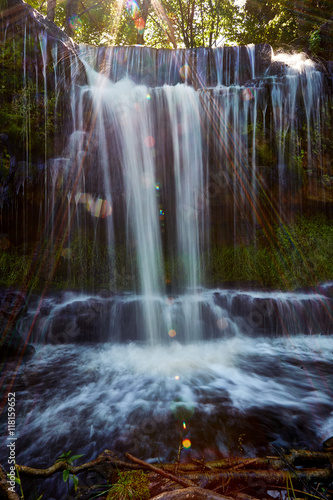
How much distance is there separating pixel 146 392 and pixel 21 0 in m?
10.0

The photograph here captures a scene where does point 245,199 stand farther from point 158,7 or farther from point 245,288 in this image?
point 158,7

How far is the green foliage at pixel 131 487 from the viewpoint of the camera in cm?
177

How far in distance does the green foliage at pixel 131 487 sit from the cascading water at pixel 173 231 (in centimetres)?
164

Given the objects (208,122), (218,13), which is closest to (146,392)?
(208,122)

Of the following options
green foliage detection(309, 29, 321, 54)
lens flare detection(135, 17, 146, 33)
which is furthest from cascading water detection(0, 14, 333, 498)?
lens flare detection(135, 17, 146, 33)

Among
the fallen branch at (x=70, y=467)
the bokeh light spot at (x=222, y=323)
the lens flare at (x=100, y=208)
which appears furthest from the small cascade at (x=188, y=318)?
the fallen branch at (x=70, y=467)

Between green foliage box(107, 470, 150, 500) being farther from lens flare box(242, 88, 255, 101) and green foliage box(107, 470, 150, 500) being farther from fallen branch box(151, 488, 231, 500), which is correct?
lens flare box(242, 88, 255, 101)

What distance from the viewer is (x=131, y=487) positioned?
1.83 m

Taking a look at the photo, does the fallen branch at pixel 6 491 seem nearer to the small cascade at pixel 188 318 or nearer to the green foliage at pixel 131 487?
the green foliage at pixel 131 487

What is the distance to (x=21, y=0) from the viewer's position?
7086mm

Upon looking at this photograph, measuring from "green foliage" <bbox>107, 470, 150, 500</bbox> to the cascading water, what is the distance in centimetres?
164

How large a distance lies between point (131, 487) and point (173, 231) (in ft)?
22.1

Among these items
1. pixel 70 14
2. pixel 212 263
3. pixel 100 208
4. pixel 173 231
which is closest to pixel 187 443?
pixel 212 263

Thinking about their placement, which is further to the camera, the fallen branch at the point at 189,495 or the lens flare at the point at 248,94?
the lens flare at the point at 248,94
